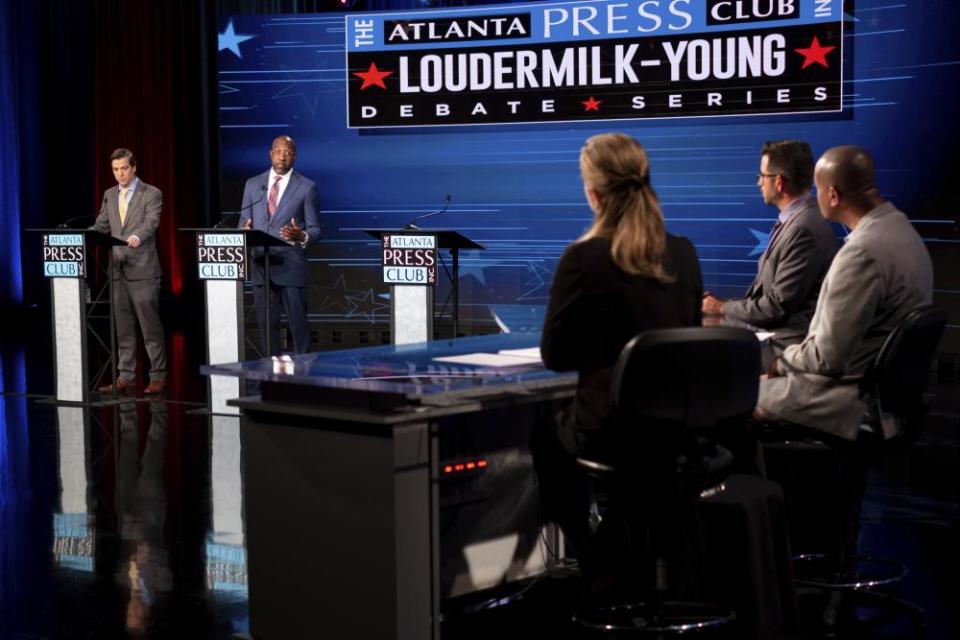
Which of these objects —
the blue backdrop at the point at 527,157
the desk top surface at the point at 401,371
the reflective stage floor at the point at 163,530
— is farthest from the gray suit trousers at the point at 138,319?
the desk top surface at the point at 401,371

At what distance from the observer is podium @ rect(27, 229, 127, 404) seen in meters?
6.96

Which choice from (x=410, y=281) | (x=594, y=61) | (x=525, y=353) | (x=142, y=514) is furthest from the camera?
(x=594, y=61)

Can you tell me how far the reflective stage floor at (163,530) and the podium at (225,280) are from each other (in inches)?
16.3

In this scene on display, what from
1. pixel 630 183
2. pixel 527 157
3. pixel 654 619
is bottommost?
pixel 654 619

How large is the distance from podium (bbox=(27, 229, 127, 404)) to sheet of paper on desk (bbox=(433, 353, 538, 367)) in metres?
4.02

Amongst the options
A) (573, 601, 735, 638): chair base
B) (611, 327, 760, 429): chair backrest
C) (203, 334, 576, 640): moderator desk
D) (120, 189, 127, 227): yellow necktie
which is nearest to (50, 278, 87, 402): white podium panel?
(120, 189, 127, 227): yellow necktie

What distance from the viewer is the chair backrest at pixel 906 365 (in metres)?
3.24

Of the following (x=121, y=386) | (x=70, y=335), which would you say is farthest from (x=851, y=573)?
(x=121, y=386)

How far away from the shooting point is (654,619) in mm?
3096

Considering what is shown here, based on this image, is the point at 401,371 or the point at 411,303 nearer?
the point at 401,371

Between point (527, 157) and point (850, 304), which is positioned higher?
point (527, 157)

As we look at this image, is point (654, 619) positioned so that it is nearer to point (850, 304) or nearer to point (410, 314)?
point (850, 304)

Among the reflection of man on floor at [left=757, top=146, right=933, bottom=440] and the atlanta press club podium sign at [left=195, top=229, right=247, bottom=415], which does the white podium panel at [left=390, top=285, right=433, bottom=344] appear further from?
the reflection of man on floor at [left=757, top=146, right=933, bottom=440]

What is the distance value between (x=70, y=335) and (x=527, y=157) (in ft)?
12.3
